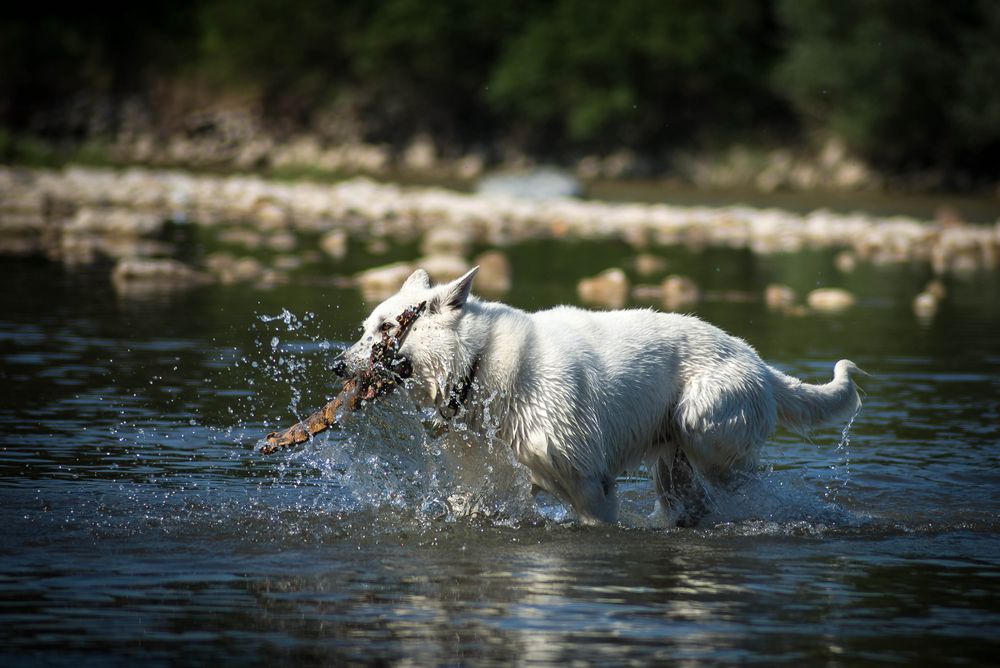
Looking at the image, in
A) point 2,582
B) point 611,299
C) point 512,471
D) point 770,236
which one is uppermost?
point 770,236

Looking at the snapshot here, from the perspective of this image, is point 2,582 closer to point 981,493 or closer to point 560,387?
point 560,387

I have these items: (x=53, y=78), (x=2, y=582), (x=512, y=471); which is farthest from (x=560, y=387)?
(x=53, y=78)

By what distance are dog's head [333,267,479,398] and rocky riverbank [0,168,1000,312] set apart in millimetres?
11340

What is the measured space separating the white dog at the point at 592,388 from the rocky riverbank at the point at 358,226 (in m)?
11.1

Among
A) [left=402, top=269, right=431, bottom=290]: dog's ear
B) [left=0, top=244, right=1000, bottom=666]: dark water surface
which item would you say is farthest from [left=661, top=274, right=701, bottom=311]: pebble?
[left=402, top=269, right=431, bottom=290]: dog's ear

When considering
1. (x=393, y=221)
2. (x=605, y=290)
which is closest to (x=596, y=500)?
(x=605, y=290)

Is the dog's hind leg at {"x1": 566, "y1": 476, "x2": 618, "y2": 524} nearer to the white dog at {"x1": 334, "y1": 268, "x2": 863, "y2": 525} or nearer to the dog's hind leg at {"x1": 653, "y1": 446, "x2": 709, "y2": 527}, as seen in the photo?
the white dog at {"x1": 334, "y1": 268, "x2": 863, "y2": 525}

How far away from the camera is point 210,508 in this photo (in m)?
8.38

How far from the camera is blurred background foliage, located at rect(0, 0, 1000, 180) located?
164 ft

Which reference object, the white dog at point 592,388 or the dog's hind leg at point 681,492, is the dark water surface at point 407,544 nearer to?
the dog's hind leg at point 681,492

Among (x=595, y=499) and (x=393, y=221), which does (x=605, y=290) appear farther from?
(x=393, y=221)

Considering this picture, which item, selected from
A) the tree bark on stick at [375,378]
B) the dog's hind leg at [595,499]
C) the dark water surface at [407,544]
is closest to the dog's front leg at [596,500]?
the dog's hind leg at [595,499]

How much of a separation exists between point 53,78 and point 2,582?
80.9m

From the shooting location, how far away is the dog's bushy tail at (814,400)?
342 inches
